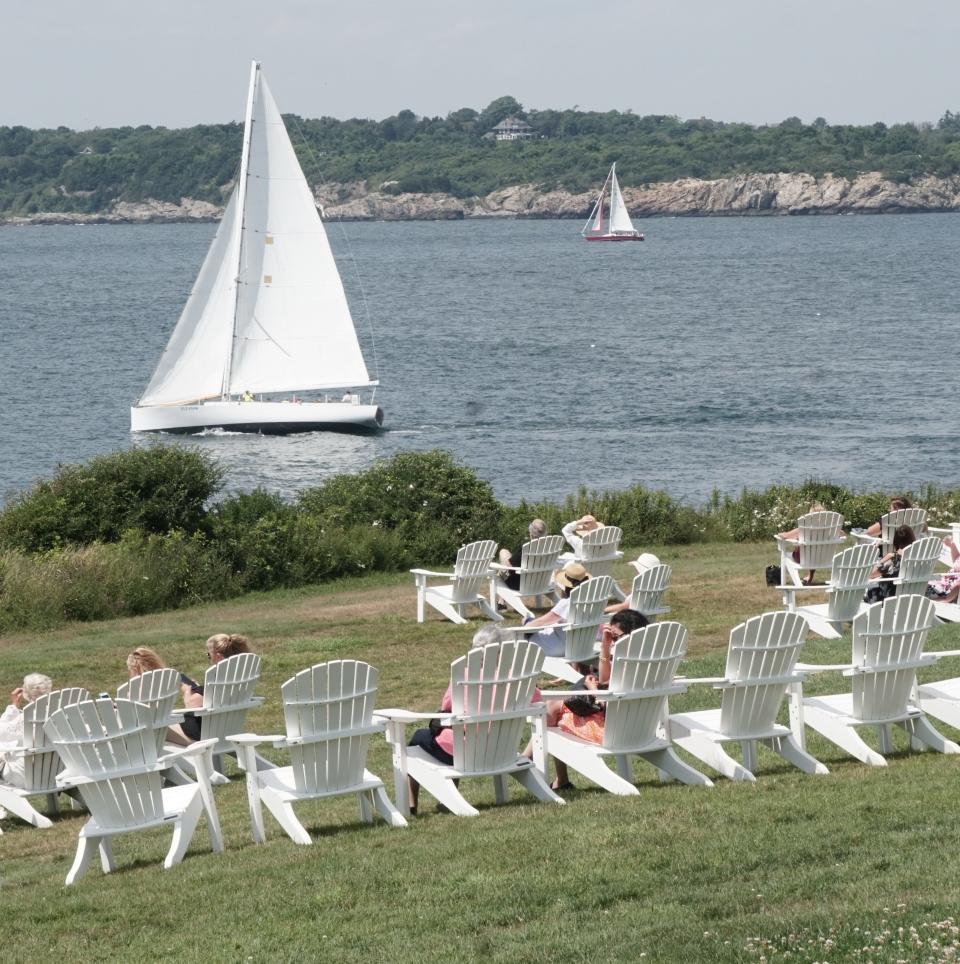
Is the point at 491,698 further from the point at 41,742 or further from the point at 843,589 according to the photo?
the point at 843,589

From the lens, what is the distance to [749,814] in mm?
8133

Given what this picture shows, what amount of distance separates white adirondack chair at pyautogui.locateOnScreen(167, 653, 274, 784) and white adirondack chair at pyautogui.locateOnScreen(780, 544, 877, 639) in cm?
577

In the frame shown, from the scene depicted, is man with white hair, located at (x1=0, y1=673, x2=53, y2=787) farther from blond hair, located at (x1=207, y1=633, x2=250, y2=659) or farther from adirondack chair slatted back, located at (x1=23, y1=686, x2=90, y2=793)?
blond hair, located at (x1=207, y1=633, x2=250, y2=659)

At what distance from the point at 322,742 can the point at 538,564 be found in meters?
8.97

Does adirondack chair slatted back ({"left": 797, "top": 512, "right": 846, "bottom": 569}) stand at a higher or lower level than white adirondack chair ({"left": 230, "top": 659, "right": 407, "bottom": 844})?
lower

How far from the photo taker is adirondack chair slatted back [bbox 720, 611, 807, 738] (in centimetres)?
932

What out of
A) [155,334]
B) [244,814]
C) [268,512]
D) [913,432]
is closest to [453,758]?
[244,814]

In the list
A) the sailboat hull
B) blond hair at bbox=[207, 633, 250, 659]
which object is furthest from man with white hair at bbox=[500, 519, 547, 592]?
the sailboat hull

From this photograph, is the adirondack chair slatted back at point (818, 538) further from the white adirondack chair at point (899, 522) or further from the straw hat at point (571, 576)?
the straw hat at point (571, 576)

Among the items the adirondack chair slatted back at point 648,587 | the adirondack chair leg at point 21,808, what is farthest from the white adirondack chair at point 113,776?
the adirondack chair slatted back at point 648,587

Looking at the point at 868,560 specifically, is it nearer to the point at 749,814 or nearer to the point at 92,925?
the point at 749,814

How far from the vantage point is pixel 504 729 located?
351 inches

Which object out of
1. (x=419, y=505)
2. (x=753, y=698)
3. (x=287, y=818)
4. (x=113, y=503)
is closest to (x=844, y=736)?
(x=753, y=698)

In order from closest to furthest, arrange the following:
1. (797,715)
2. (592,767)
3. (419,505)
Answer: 1. (592,767)
2. (797,715)
3. (419,505)
